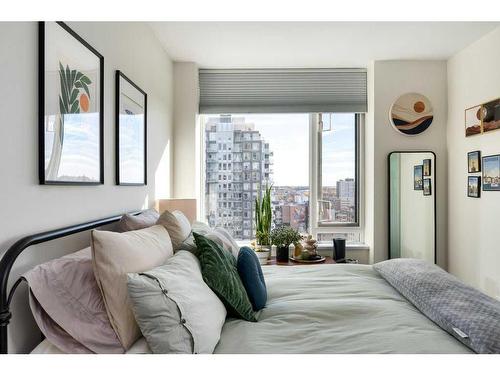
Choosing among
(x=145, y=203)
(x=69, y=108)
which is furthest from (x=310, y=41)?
(x=69, y=108)

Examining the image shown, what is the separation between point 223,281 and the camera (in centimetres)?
144

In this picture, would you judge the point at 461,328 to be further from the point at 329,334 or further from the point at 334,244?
the point at 334,244

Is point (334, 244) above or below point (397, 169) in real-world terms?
below

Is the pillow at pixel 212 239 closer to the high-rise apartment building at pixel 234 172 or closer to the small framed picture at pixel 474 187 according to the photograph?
the high-rise apartment building at pixel 234 172

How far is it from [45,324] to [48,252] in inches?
12.9

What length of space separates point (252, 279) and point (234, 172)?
2.37 meters

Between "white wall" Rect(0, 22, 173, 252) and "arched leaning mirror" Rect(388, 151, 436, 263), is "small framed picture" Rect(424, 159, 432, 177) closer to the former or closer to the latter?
"arched leaning mirror" Rect(388, 151, 436, 263)

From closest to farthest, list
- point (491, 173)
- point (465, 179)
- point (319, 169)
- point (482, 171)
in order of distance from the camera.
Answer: point (491, 173) → point (482, 171) → point (465, 179) → point (319, 169)

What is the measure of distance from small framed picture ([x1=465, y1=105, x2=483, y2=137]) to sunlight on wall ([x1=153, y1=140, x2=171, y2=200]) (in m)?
2.75

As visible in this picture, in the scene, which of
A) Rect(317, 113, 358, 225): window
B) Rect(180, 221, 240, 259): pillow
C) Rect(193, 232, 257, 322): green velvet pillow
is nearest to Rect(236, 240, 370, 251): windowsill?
Rect(317, 113, 358, 225): window

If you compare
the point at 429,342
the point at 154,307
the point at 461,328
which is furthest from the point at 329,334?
the point at 154,307

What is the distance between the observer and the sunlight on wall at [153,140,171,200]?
296 cm

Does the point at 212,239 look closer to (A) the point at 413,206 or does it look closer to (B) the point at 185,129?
(B) the point at 185,129

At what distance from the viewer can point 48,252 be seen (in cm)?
133
